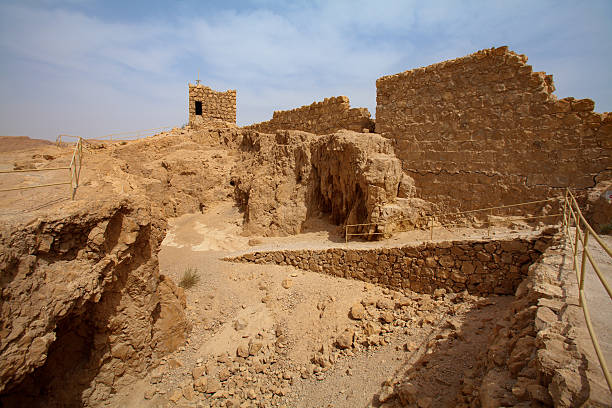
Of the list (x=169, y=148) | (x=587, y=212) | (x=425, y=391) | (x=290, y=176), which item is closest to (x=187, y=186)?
(x=169, y=148)

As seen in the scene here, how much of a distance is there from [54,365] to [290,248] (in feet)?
21.9

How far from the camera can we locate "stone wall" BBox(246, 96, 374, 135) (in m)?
12.9

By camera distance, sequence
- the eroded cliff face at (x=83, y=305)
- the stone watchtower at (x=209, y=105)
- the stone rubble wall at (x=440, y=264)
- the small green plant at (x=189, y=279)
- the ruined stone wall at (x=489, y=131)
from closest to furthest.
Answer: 1. the eroded cliff face at (x=83, y=305)
2. the stone rubble wall at (x=440, y=264)
3. the ruined stone wall at (x=489, y=131)
4. the small green plant at (x=189, y=279)
5. the stone watchtower at (x=209, y=105)

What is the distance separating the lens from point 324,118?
14.2 metres

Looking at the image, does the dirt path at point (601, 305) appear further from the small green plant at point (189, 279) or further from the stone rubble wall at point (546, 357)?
the small green plant at point (189, 279)

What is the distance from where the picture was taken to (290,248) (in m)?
10.7

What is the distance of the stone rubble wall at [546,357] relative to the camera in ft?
7.52

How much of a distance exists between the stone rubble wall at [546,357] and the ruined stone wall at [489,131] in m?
5.59

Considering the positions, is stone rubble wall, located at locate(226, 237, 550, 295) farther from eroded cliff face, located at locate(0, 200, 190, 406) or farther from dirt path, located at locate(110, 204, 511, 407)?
eroded cliff face, located at locate(0, 200, 190, 406)

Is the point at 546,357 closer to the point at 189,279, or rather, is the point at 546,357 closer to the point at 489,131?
the point at 489,131

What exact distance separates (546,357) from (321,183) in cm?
1046

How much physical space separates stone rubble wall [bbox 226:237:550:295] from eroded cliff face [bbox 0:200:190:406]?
4.65 m

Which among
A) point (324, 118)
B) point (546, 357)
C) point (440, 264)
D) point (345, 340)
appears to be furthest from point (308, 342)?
point (324, 118)

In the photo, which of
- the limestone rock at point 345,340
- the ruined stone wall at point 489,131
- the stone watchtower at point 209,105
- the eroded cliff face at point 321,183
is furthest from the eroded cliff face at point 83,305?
the stone watchtower at point 209,105
